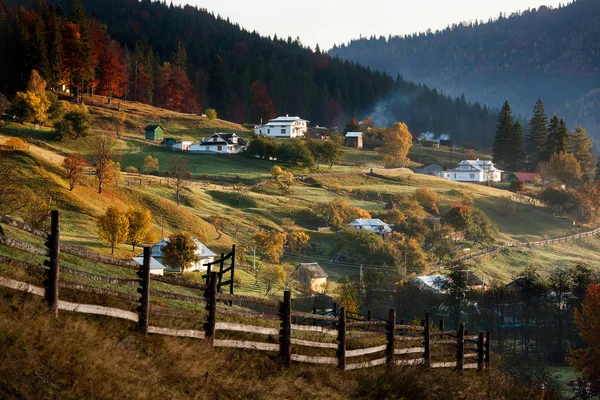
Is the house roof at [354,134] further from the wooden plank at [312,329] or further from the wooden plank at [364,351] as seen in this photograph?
the wooden plank at [312,329]

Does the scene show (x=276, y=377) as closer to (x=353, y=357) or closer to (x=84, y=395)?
(x=353, y=357)

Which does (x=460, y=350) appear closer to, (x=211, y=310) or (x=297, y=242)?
(x=211, y=310)

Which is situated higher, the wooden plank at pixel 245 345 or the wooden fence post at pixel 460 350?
the wooden plank at pixel 245 345

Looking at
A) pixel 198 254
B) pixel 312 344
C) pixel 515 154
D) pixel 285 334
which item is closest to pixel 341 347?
pixel 312 344

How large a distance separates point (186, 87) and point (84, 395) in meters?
162

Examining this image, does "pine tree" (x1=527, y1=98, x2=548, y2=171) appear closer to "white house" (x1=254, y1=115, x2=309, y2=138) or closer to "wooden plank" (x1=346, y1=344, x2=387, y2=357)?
"white house" (x1=254, y1=115, x2=309, y2=138)

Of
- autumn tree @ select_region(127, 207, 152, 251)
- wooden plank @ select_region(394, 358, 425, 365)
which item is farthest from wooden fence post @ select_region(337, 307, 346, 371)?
autumn tree @ select_region(127, 207, 152, 251)

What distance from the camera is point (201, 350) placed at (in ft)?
43.9

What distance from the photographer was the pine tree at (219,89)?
593ft

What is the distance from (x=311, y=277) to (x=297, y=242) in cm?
1274

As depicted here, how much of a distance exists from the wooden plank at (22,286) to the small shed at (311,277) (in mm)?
58869

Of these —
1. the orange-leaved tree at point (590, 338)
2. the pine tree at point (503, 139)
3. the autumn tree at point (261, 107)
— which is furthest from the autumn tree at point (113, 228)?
the autumn tree at point (261, 107)

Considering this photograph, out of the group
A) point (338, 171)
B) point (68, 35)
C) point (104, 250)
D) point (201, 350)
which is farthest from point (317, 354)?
point (68, 35)

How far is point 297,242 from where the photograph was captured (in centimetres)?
8412
